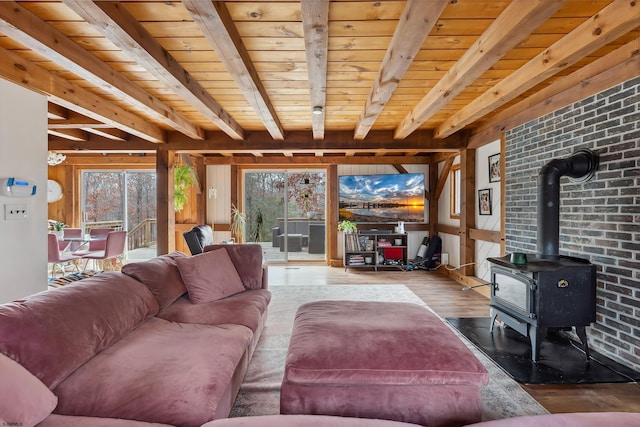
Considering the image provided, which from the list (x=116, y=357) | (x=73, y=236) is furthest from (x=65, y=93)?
(x=73, y=236)

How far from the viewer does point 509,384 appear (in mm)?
2332

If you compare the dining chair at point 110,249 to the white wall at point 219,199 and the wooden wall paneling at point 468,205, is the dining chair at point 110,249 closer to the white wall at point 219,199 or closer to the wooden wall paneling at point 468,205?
the white wall at point 219,199

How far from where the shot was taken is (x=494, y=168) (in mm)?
4660

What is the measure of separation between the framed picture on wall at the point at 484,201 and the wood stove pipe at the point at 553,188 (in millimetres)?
1850

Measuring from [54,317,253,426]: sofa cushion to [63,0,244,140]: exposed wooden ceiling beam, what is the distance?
1.75 m

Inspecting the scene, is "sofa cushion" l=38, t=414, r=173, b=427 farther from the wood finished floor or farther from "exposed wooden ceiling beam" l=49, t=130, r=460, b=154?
"exposed wooden ceiling beam" l=49, t=130, r=460, b=154

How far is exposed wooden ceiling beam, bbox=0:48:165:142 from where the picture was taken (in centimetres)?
262

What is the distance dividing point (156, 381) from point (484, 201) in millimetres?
4741

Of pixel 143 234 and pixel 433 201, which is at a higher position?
pixel 433 201

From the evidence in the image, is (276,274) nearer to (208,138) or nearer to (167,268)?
(208,138)

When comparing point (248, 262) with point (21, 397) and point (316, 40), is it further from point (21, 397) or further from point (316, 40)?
point (21, 397)

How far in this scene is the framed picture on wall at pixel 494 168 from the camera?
456 centimetres

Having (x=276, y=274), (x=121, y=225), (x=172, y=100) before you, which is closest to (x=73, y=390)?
(x=172, y=100)

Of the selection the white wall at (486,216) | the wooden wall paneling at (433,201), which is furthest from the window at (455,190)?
the white wall at (486,216)
